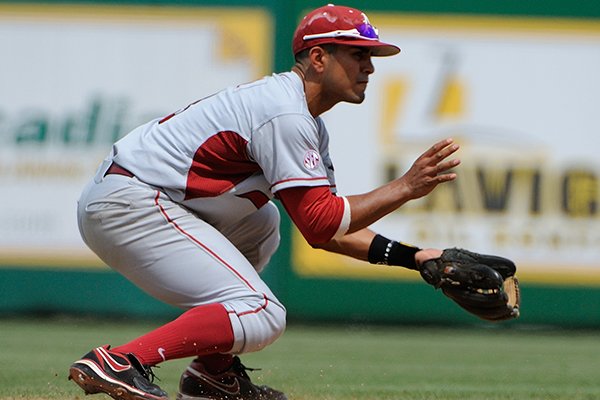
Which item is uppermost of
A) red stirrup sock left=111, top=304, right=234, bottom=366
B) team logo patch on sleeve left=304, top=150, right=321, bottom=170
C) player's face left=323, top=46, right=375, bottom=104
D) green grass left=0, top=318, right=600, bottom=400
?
player's face left=323, top=46, right=375, bottom=104

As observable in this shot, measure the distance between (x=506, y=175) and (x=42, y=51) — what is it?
4069 millimetres

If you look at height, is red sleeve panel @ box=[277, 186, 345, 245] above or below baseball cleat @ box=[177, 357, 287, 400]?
above

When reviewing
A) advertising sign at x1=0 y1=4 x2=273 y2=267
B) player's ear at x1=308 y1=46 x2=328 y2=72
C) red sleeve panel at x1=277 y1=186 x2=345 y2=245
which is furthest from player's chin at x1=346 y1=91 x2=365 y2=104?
advertising sign at x1=0 y1=4 x2=273 y2=267

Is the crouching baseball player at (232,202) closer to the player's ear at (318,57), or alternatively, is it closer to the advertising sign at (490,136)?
the player's ear at (318,57)

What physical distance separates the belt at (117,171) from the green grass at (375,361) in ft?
3.11

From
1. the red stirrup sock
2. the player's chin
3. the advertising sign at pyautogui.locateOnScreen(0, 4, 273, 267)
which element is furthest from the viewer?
the advertising sign at pyautogui.locateOnScreen(0, 4, 273, 267)

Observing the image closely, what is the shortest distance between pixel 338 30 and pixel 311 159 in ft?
1.66

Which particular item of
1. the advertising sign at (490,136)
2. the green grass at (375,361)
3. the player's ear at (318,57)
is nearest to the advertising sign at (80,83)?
the green grass at (375,361)

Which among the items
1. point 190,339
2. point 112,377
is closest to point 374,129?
point 190,339

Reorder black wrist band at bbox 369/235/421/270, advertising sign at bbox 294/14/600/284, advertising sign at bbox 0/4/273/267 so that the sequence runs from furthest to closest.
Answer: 1. advertising sign at bbox 0/4/273/267
2. advertising sign at bbox 294/14/600/284
3. black wrist band at bbox 369/235/421/270

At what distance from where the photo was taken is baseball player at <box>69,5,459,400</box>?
4000mm

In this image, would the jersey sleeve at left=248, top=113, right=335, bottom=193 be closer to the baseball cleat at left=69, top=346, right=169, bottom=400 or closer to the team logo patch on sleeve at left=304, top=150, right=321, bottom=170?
the team logo patch on sleeve at left=304, top=150, right=321, bottom=170

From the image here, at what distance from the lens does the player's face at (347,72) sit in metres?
4.23

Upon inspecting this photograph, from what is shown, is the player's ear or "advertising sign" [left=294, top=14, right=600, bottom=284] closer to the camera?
the player's ear
